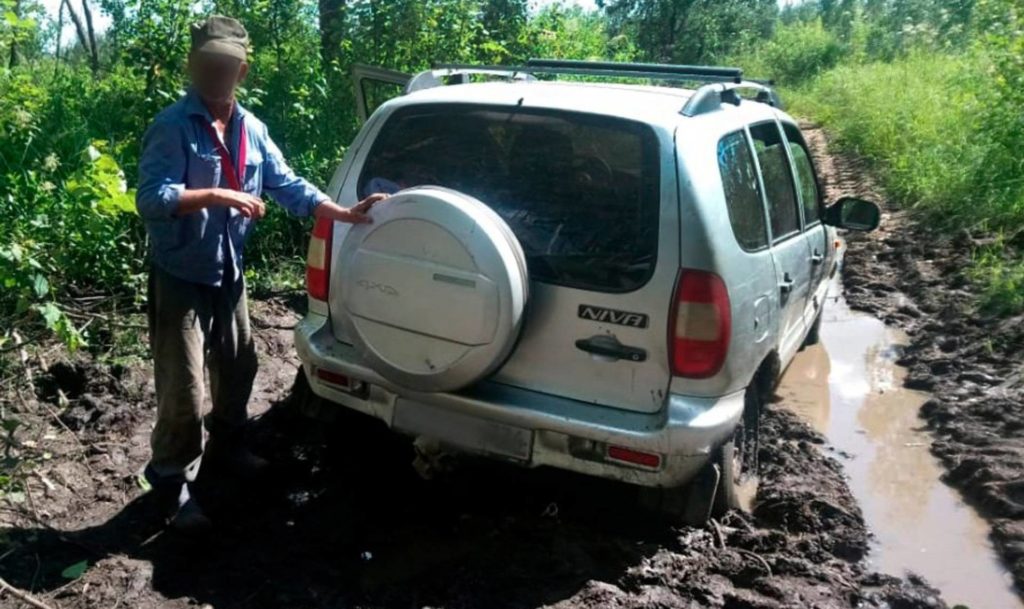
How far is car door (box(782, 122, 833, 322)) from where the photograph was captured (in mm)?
4441

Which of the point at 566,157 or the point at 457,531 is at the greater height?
the point at 566,157

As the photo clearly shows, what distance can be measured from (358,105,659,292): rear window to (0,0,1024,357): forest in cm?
168

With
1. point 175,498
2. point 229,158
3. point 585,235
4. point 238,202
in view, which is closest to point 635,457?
point 585,235

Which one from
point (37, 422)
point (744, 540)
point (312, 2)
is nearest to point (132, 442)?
point (37, 422)

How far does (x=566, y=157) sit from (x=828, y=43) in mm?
32793

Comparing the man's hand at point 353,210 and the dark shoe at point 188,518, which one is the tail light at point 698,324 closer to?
the man's hand at point 353,210

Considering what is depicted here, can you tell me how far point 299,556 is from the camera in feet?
10.3

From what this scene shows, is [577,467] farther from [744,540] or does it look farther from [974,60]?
[974,60]

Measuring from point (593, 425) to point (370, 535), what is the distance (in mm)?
1039

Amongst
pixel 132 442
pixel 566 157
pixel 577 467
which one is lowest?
pixel 132 442

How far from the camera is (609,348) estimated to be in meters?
2.92

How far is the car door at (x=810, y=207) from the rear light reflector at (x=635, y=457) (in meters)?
1.99

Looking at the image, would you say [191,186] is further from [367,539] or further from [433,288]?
[367,539]

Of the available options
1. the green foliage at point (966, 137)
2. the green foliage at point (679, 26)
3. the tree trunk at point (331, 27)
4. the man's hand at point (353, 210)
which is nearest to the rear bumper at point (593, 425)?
the man's hand at point (353, 210)
